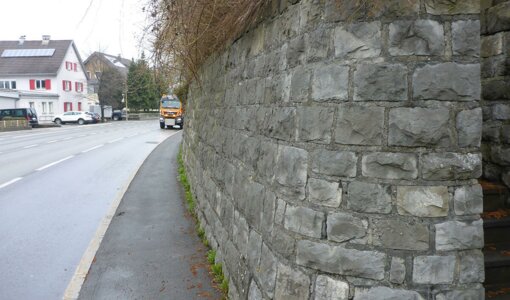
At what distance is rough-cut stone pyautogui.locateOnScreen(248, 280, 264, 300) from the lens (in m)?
3.47

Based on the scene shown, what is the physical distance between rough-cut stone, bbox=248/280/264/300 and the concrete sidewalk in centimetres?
111

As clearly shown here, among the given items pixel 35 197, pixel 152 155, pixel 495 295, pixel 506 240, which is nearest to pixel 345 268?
pixel 495 295

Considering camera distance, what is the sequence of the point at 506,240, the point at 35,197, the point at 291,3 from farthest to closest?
the point at 35,197 → the point at 506,240 → the point at 291,3

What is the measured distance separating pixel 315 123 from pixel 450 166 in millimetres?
834

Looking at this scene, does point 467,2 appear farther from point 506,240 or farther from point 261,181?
point 506,240

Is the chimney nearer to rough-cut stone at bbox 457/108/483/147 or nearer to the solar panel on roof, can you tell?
the solar panel on roof

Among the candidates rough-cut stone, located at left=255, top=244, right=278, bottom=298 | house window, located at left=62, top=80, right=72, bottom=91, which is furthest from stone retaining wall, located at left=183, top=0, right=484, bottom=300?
house window, located at left=62, top=80, right=72, bottom=91

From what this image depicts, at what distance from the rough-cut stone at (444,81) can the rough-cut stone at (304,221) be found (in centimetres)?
94

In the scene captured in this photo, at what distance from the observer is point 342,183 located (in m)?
2.76

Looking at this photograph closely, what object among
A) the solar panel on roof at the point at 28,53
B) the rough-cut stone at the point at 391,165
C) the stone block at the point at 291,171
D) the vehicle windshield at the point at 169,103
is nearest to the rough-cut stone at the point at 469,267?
the rough-cut stone at the point at 391,165

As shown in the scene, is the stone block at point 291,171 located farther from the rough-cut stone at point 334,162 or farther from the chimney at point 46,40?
the chimney at point 46,40

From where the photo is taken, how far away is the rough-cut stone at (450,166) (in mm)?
2645

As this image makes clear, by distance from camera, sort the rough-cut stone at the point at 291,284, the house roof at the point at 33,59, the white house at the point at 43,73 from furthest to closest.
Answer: the house roof at the point at 33,59 < the white house at the point at 43,73 < the rough-cut stone at the point at 291,284

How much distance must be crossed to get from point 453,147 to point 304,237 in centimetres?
105
